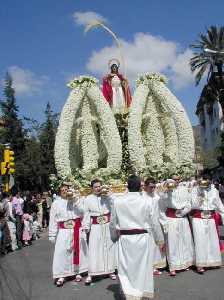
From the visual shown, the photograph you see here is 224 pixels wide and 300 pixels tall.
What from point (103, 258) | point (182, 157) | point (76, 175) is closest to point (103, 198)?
point (103, 258)

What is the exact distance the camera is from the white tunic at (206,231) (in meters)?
8.44

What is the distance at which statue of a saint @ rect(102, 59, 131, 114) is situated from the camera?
13.1 metres

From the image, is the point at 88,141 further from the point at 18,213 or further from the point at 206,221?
the point at 206,221

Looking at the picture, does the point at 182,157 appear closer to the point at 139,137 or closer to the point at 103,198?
the point at 139,137

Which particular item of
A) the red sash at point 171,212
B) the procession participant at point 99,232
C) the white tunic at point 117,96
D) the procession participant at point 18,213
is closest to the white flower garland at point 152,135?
the white tunic at point 117,96

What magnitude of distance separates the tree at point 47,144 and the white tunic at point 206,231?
3401 cm

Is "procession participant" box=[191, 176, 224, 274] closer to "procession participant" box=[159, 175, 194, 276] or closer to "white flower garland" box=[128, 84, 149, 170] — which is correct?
"procession participant" box=[159, 175, 194, 276]

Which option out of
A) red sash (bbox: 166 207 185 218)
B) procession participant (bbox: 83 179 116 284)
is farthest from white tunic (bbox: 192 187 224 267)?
procession participant (bbox: 83 179 116 284)

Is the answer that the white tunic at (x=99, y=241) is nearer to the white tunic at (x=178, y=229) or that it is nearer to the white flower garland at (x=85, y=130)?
the white tunic at (x=178, y=229)

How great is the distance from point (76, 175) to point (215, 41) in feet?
84.0

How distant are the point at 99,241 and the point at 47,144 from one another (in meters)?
36.5

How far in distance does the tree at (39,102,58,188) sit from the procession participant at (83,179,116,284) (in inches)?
1333

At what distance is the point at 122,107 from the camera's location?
13148mm

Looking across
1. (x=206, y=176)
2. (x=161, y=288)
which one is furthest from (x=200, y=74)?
(x=161, y=288)
